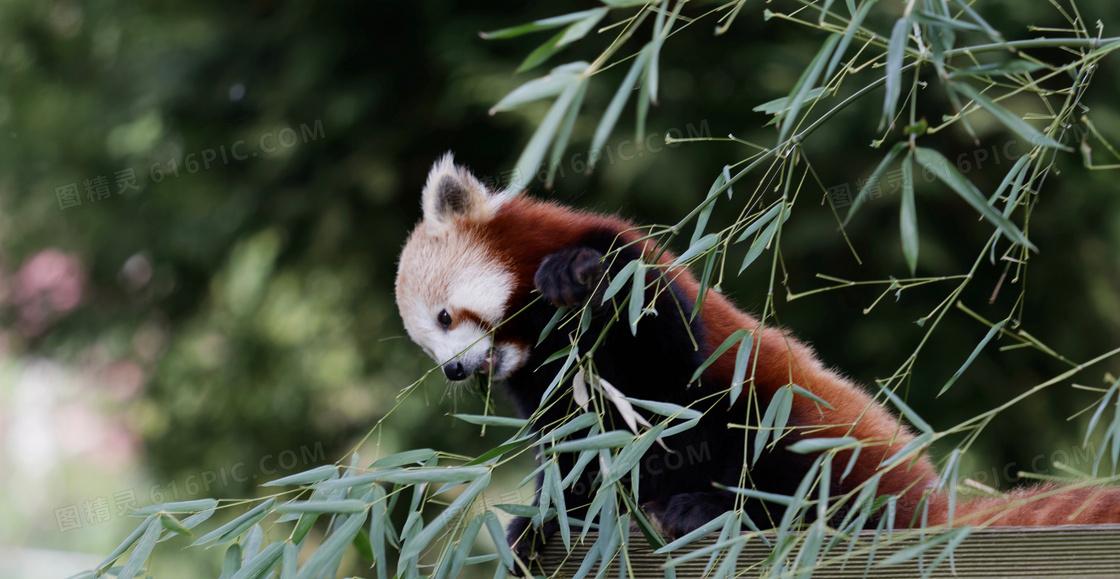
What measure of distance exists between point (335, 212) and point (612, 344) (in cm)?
191

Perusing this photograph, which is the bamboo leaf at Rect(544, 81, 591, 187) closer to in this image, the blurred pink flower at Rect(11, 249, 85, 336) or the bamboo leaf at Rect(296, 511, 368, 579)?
the bamboo leaf at Rect(296, 511, 368, 579)

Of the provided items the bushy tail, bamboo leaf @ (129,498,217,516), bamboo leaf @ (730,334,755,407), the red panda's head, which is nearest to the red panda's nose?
the red panda's head

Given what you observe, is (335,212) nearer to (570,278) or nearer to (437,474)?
(570,278)

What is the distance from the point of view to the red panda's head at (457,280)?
5.02 ft

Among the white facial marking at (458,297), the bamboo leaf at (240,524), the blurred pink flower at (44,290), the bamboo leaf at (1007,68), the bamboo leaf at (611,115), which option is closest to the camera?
the bamboo leaf at (611,115)

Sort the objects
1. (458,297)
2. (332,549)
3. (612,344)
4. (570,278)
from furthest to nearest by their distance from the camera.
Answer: (458,297), (612,344), (570,278), (332,549)

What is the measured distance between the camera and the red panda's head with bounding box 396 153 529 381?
1.53 m

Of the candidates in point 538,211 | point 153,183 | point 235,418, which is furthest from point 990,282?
point 153,183

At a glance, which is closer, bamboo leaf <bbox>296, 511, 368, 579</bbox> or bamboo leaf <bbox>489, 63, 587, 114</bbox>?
bamboo leaf <bbox>489, 63, 587, 114</bbox>

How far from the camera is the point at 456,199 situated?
5.25ft

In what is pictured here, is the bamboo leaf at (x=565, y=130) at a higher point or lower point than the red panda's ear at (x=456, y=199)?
higher

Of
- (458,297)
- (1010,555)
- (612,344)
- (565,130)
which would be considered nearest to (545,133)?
(565,130)

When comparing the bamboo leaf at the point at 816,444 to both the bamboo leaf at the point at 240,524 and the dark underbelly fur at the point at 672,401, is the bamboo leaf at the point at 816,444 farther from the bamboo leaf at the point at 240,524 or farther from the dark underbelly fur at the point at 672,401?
the bamboo leaf at the point at 240,524

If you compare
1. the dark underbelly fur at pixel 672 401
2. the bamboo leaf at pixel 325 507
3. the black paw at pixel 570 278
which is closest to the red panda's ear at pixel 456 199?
the dark underbelly fur at pixel 672 401
